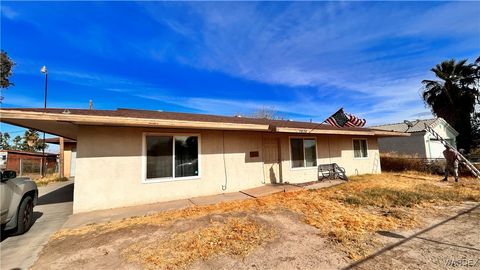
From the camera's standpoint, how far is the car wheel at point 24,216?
5066 mm

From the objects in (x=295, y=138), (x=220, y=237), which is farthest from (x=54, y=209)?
(x=295, y=138)

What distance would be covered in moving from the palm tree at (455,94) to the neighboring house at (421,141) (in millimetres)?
1767

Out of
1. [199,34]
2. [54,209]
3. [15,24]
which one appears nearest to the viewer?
[54,209]

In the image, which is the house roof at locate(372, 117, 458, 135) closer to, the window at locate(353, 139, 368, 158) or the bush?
the bush

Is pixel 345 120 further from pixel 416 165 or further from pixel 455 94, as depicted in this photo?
pixel 455 94

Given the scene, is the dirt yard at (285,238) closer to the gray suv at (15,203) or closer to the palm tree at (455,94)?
the gray suv at (15,203)

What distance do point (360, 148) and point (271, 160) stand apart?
21.9 feet

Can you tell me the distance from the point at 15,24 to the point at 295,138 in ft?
38.2

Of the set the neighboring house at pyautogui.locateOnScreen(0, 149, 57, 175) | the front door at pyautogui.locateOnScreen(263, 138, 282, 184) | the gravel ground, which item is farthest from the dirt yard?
the neighboring house at pyautogui.locateOnScreen(0, 149, 57, 175)

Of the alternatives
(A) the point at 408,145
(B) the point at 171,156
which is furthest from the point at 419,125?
(B) the point at 171,156

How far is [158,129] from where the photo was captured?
Result: 24.8 feet

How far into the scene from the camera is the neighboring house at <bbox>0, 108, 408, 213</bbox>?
651cm

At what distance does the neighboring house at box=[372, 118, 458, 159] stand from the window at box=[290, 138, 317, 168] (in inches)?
540

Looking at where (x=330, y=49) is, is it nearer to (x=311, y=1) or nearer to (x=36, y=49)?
(x=311, y=1)
